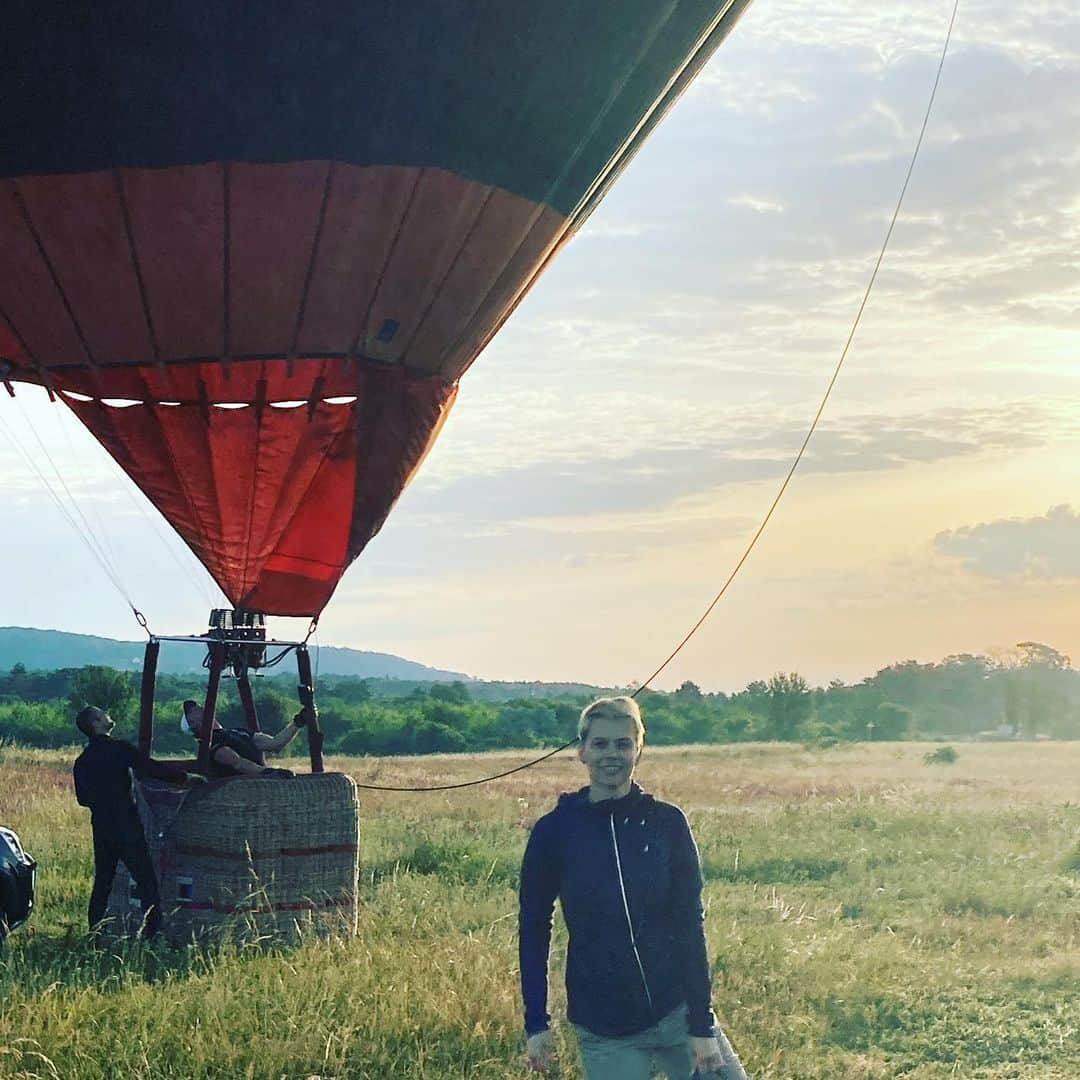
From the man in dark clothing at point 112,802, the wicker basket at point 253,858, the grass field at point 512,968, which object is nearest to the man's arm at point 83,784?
the man in dark clothing at point 112,802

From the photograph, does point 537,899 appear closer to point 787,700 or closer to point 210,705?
point 210,705

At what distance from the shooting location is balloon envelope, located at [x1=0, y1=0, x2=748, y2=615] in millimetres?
8867

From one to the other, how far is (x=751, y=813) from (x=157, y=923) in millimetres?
12540

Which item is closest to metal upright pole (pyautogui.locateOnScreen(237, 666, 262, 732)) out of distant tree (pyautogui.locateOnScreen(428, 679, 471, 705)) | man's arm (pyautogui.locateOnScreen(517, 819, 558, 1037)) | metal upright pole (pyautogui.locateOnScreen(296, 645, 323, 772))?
metal upright pole (pyautogui.locateOnScreen(296, 645, 323, 772))

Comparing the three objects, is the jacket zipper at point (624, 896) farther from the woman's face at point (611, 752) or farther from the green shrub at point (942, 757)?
the green shrub at point (942, 757)

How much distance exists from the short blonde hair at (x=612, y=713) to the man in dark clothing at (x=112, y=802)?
6006 millimetres

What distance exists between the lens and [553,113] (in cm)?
962

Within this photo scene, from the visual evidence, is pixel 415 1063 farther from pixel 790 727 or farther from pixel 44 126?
pixel 790 727

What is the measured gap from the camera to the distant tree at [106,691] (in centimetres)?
5094

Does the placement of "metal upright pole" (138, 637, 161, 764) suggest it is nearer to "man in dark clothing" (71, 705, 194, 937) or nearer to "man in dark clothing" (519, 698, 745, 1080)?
"man in dark clothing" (71, 705, 194, 937)

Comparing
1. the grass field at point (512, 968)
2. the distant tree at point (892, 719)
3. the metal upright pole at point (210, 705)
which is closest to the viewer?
the grass field at point (512, 968)

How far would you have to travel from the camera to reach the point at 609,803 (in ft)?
14.7

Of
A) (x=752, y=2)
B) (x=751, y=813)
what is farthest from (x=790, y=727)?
Answer: (x=752, y=2)

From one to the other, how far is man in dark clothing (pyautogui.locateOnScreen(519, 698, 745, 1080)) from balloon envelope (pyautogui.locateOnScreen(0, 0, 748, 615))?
5671 mm
